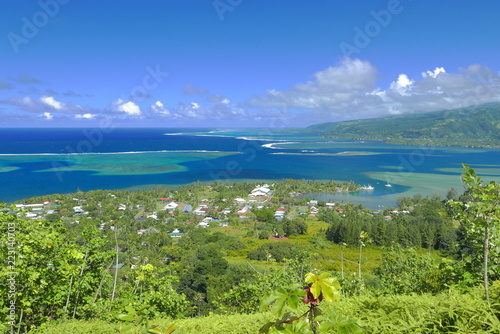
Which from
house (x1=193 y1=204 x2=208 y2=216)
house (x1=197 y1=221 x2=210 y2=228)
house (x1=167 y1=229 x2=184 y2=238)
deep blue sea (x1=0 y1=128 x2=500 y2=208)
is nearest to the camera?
house (x1=167 y1=229 x2=184 y2=238)

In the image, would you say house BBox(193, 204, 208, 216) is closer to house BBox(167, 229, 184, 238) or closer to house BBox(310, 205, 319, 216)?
house BBox(167, 229, 184, 238)

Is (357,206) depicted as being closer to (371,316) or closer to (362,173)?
(362,173)

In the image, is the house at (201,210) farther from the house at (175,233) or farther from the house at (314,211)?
the house at (314,211)

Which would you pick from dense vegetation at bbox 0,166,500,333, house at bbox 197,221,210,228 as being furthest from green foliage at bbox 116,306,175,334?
house at bbox 197,221,210,228

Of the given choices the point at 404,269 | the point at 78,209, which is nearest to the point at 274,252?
the point at 404,269

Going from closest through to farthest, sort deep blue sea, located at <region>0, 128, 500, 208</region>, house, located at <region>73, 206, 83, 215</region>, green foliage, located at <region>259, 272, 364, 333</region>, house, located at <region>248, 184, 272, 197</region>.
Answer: green foliage, located at <region>259, 272, 364, 333</region>, house, located at <region>73, 206, 83, 215</region>, deep blue sea, located at <region>0, 128, 500, 208</region>, house, located at <region>248, 184, 272, 197</region>

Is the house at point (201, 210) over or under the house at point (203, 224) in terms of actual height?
over

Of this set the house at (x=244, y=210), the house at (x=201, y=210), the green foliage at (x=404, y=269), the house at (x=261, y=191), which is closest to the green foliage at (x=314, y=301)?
the green foliage at (x=404, y=269)

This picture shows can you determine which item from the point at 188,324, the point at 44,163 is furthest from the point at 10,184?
the point at 188,324

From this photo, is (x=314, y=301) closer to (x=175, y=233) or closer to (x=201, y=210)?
(x=175, y=233)
